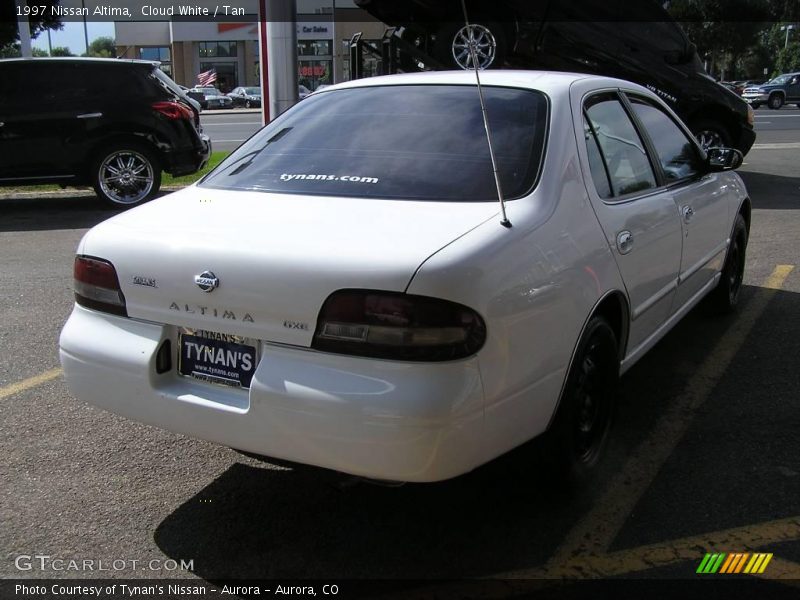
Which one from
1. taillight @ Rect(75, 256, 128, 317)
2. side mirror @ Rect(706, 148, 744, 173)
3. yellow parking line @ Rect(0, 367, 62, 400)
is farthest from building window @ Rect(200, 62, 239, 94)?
taillight @ Rect(75, 256, 128, 317)

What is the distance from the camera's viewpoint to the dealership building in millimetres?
56875

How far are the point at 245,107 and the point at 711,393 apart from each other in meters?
49.0

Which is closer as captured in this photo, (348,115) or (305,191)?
(305,191)

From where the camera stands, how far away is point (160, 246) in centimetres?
277

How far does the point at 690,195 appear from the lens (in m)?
4.32

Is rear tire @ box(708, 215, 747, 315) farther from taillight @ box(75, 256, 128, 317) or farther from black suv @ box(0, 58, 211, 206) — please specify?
black suv @ box(0, 58, 211, 206)

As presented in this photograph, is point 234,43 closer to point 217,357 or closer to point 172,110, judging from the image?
point 172,110

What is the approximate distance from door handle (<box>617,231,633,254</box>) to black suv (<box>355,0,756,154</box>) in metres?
8.60

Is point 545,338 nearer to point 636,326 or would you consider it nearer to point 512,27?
point 636,326

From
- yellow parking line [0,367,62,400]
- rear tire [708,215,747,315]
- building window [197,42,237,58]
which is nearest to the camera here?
yellow parking line [0,367,62,400]

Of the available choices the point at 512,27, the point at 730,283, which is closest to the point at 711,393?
the point at 730,283

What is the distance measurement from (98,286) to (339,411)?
1.12 metres

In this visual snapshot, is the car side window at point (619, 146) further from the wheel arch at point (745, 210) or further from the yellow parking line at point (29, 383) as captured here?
the yellow parking line at point (29, 383)

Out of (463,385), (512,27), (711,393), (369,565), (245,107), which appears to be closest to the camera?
(463,385)
